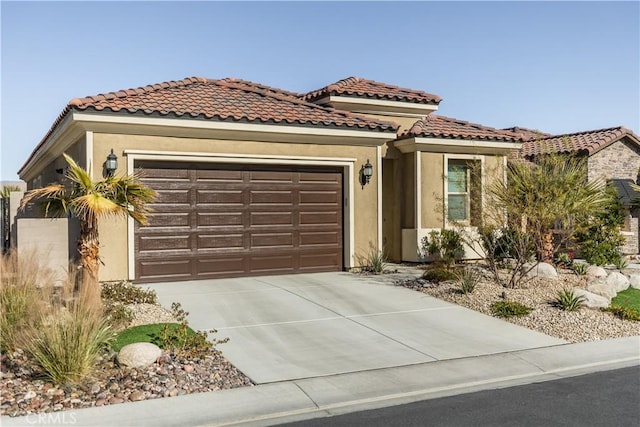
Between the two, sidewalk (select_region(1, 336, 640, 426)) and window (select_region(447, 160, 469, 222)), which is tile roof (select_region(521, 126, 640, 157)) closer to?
window (select_region(447, 160, 469, 222))

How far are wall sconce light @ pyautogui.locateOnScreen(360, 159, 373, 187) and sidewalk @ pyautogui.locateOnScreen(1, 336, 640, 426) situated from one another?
659 cm

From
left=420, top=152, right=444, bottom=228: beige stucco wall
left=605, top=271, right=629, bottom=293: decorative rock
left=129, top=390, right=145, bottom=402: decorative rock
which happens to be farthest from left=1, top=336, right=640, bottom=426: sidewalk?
left=420, top=152, right=444, bottom=228: beige stucco wall

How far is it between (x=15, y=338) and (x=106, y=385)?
1400 mm

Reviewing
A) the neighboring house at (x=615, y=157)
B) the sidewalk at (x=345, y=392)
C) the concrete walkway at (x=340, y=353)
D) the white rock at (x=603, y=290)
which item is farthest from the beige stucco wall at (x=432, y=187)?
the sidewalk at (x=345, y=392)

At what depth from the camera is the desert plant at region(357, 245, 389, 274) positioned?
542 inches

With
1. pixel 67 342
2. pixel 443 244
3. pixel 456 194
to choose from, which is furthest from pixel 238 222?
pixel 67 342

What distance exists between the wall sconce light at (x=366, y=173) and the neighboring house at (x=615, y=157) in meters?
8.51

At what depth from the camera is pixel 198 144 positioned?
1232 centimetres

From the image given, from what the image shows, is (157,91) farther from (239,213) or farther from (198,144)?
(239,213)

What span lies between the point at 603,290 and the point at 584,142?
34.9 ft

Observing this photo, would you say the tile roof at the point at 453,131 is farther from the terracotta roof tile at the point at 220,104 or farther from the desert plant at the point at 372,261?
the desert plant at the point at 372,261

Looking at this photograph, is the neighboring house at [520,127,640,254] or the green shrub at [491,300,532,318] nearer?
the green shrub at [491,300,532,318]

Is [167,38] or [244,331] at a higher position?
[167,38]

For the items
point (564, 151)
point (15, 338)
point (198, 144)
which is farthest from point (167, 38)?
point (564, 151)
